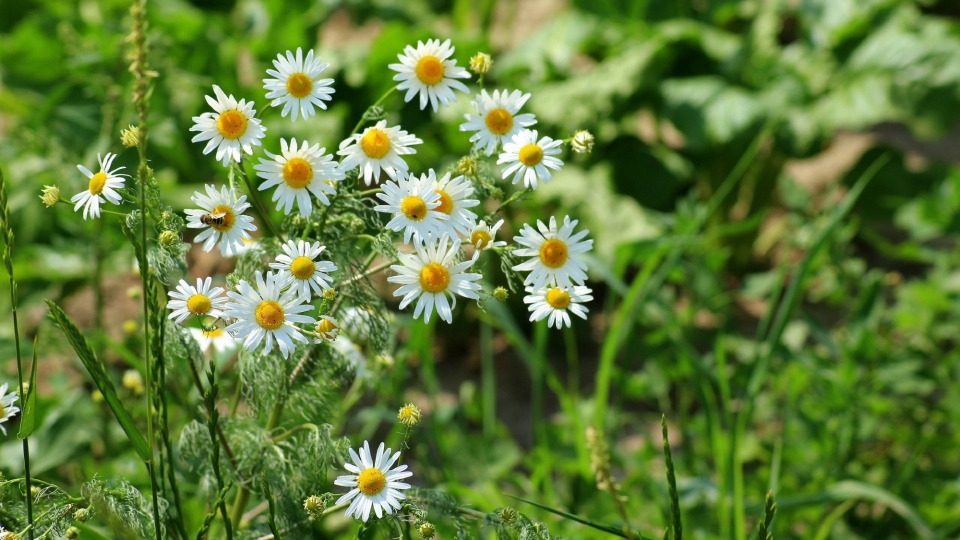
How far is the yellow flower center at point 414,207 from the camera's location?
1041 mm

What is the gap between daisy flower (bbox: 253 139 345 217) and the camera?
3.50 ft

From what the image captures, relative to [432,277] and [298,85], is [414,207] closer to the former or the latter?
[432,277]

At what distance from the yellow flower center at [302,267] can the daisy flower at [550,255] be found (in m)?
0.24

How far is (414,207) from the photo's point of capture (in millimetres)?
1041

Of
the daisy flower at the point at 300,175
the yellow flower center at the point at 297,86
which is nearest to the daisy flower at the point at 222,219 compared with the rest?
the daisy flower at the point at 300,175

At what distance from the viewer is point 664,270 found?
7.16ft

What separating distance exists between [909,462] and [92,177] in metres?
1.98

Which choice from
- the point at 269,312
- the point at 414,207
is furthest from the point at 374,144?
the point at 269,312

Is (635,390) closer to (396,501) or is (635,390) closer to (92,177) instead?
(396,501)

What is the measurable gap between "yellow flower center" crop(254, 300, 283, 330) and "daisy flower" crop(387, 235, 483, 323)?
Result: 131 millimetres

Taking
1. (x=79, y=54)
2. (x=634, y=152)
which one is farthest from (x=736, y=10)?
(x=79, y=54)

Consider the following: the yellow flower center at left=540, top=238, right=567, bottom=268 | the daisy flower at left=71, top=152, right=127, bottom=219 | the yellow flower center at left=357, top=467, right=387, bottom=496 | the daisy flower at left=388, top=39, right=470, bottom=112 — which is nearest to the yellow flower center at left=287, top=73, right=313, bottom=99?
the daisy flower at left=388, top=39, right=470, bottom=112

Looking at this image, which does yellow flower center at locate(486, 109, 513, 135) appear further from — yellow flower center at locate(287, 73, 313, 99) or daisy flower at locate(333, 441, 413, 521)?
daisy flower at locate(333, 441, 413, 521)

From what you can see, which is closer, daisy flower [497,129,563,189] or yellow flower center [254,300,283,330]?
yellow flower center [254,300,283,330]
